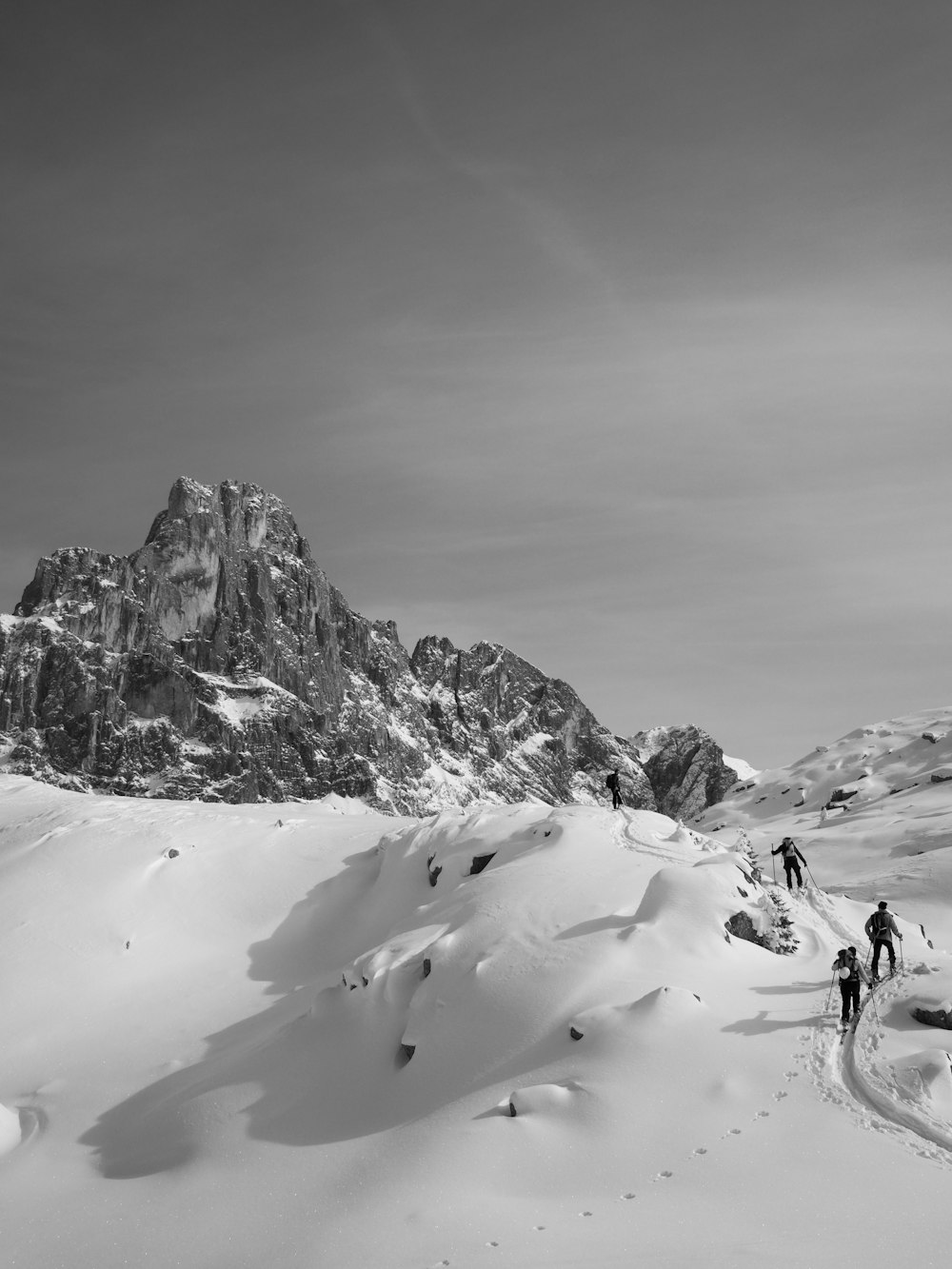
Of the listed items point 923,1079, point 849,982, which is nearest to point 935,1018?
point 849,982

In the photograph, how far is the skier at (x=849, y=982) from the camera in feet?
56.7

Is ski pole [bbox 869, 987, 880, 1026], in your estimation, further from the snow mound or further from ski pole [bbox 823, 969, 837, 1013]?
the snow mound

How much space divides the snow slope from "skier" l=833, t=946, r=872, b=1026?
352 millimetres

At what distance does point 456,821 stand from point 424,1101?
57.3ft

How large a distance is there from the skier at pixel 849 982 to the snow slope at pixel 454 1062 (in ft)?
1.15

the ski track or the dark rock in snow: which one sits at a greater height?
the dark rock in snow

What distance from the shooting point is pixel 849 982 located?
56.6 feet

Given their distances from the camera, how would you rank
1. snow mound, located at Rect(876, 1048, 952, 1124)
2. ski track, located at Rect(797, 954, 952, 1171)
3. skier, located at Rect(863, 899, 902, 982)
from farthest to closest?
1. skier, located at Rect(863, 899, 902, 982)
2. snow mound, located at Rect(876, 1048, 952, 1124)
3. ski track, located at Rect(797, 954, 952, 1171)

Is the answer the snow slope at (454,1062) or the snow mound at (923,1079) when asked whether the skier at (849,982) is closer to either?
the snow slope at (454,1062)

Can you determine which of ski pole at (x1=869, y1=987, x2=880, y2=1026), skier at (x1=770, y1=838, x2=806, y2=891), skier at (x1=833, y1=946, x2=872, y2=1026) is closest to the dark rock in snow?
ski pole at (x1=869, y1=987, x2=880, y2=1026)

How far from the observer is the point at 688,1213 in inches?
472

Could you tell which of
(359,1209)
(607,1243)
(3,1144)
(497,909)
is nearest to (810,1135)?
(607,1243)

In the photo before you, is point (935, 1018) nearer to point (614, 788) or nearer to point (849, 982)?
point (849, 982)

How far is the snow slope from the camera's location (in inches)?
494
